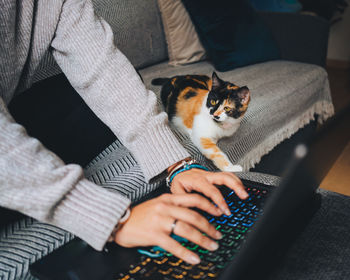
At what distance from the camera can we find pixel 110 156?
0.77 meters

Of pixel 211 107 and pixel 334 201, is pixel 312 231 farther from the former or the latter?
pixel 211 107

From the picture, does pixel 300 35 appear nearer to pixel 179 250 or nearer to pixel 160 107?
pixel 160 107

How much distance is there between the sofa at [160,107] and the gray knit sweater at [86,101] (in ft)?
0.25

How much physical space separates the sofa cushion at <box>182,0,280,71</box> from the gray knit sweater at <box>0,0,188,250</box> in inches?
38.5

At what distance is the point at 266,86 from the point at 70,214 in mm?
1160

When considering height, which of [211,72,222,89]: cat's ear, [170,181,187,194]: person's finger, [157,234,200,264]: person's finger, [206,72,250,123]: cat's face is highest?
[157,234,200,264]: person's finger

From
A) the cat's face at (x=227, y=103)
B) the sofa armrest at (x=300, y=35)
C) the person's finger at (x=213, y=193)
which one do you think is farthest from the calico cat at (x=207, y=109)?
the sofa armrest at (x=300, y=35)

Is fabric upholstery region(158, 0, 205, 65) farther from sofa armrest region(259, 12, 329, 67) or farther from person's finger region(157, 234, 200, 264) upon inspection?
person's finger region(157, 234, 200, 264)

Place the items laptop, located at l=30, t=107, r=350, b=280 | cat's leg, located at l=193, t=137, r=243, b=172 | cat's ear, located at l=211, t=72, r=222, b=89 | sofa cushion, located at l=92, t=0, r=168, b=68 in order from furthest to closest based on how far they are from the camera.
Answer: sofa cushion, located at l=92, t=0, r=168, b=68, cat's ear, located at l=211, t=72, r=222, b=89, cat's leg, located at l=193, t=137, r=243, b=172, laptop, located at l=30, t=107, r=350, b=280

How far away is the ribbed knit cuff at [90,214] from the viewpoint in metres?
0.43

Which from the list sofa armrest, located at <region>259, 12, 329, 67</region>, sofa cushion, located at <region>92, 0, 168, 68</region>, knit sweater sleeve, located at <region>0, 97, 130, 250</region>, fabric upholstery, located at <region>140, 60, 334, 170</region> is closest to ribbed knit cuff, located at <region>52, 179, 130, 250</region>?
knit sweater sleeve, located at <region>0, 97, 130, 250</region>

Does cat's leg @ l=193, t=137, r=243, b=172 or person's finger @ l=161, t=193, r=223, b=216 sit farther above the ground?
person's finger @ l=161, t=193, r=223, b=216

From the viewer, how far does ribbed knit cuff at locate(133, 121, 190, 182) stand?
588mm

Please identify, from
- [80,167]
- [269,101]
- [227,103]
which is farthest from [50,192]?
[269,101]
